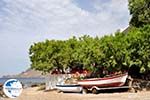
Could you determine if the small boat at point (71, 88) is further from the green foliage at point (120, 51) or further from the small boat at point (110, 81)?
the green foliage at point (120, 51)

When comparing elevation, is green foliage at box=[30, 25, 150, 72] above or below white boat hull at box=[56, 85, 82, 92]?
above

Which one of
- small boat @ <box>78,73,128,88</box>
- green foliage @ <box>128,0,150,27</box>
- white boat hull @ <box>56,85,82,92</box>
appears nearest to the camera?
small boat @ <box>78,73,128,88</box>

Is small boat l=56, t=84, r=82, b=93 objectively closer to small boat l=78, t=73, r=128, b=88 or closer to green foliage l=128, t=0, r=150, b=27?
small boat l=78, t=73, r=128, b=88

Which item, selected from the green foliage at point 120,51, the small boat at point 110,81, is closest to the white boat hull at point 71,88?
the small boat at point 110,81

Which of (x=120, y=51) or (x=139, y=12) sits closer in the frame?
(x=120, y=51)

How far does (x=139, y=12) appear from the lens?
35.2 meters

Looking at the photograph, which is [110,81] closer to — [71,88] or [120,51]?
[120,51]

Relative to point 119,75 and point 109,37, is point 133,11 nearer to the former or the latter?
point 109,37

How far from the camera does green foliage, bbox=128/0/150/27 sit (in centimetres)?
3416

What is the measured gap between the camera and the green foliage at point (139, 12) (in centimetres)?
3416

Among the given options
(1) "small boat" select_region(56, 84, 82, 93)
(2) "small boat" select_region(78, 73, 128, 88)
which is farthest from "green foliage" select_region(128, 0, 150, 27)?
(1) "small boat" select_region(56, 84, 82, 93)

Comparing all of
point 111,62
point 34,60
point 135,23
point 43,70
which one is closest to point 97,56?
point 111,62

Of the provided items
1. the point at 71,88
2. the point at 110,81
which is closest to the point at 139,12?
the point at 110,81

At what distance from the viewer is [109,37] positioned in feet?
102
